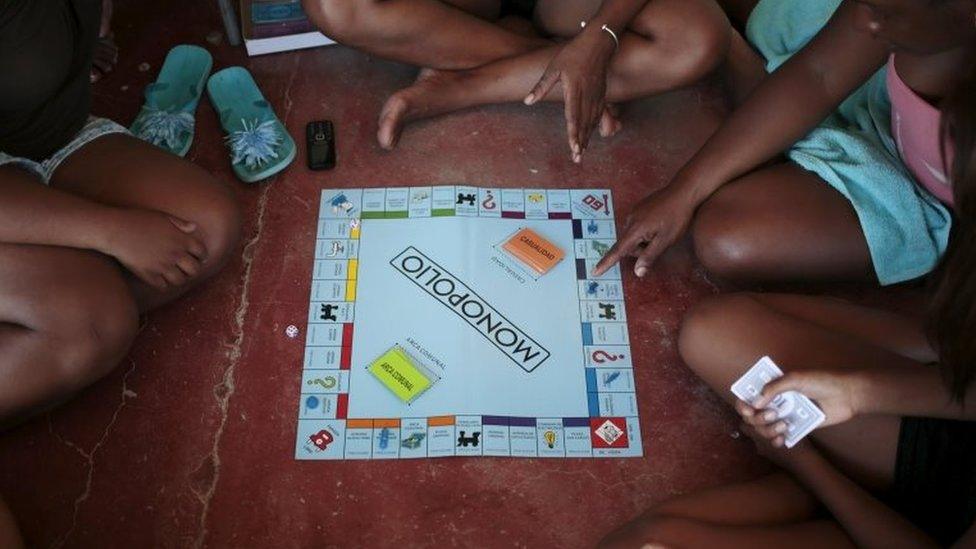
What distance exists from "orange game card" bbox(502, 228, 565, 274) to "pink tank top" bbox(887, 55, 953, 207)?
0.50 metres

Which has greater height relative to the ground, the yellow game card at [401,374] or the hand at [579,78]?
the hand at [579,78]

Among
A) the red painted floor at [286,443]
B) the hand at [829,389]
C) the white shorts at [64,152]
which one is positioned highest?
the hand at [829,389]

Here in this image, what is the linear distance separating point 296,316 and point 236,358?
10cm

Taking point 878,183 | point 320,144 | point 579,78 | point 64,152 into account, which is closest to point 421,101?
point 320,144

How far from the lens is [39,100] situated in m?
1.17

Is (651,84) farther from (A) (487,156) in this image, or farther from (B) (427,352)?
(B) (427,352)

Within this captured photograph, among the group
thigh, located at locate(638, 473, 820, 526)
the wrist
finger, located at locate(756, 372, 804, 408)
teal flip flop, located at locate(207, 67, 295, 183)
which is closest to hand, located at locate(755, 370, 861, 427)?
finger, located at locate(756, 372, 804, 408)

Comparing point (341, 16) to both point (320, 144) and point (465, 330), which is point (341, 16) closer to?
point (320, 144)

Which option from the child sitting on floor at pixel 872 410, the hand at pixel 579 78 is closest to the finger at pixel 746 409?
the child sitting on floor at pixel 872 410

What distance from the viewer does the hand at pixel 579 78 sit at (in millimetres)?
1314

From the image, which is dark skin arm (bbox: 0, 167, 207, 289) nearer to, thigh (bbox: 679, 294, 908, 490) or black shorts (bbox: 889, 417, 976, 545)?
thigh (bbox: 679, 294, 908, 490)

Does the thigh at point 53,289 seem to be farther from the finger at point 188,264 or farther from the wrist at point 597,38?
the wrist at point 597,38

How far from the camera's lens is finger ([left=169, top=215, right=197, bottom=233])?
47.7 inches

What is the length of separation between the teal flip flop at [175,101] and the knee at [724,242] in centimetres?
83
